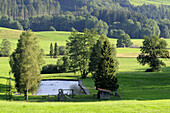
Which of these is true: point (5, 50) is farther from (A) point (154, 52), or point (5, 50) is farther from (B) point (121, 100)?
(B) point (121, 100)

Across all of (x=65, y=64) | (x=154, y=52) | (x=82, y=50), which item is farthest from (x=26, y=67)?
(x=154, y=52)

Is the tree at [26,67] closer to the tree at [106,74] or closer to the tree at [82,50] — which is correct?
the tree at [106,74]

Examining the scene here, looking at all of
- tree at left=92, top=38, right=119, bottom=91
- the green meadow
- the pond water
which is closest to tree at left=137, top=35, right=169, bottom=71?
the green meadow

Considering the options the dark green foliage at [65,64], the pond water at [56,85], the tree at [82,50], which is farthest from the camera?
the dark green foliage at [65,64]

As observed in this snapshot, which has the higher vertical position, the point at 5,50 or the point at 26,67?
the point at 5,50

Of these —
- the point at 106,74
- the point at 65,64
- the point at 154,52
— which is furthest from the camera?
the point at 65,64

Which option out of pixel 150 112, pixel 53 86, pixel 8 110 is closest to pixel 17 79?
pixel 53 86

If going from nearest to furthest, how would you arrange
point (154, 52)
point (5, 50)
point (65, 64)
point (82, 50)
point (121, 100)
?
1. point (121, 100)
2. point (82, 50)
3. point (154, 52)
4. point (65, 64)
5. point (5, 50)

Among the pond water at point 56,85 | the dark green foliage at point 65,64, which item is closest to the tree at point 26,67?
the pond water at point 56,85

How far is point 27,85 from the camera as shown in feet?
155

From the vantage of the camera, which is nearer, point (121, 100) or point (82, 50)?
point (121, 100)

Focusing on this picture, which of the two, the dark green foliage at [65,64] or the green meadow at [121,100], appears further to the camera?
the dark green foliage at [65,64]

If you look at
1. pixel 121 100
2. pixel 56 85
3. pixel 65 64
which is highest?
pixel 65 64

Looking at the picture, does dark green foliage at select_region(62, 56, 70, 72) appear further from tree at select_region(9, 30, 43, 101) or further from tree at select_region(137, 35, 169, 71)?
tree at select_region(9, 30, 43, 101)
